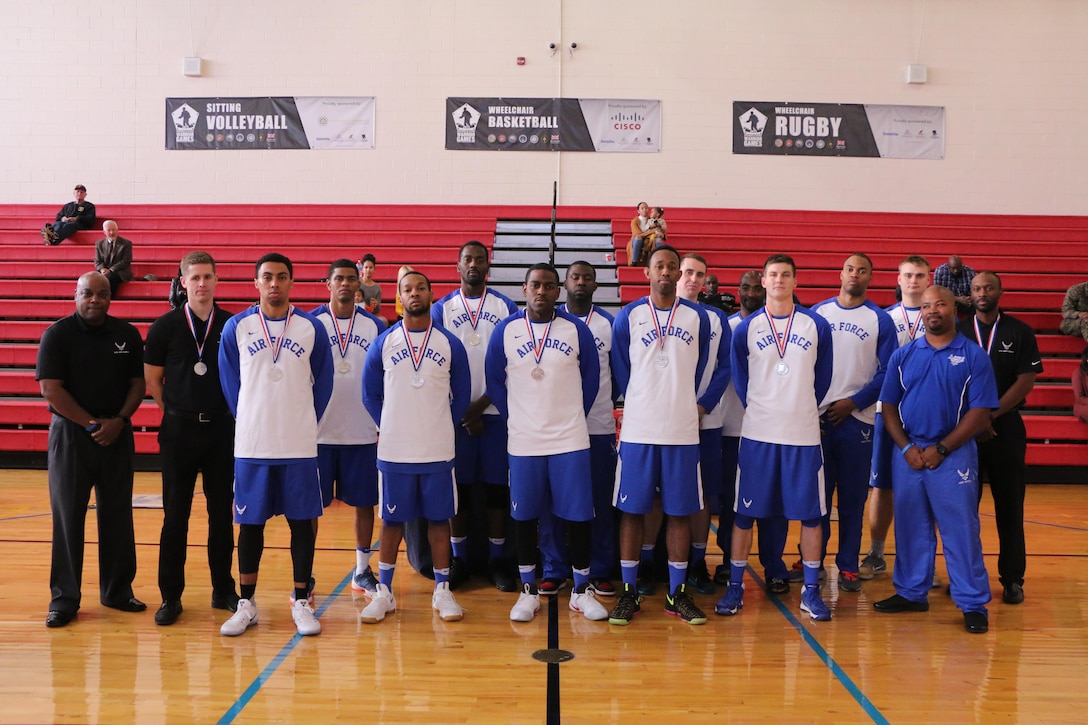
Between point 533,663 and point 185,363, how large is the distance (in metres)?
2.37

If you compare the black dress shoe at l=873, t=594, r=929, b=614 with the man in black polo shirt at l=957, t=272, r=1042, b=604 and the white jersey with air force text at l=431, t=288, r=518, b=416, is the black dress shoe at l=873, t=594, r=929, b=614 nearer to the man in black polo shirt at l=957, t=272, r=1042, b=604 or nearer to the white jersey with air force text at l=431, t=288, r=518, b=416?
the man in black polo shirt at l=957, t=272, r=1042, b=604

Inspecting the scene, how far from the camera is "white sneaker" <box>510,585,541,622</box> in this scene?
14.7 feet

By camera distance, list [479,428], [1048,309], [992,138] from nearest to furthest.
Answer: [479,428] → [1048,309] → [992,138]

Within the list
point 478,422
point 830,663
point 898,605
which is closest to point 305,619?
point 478,422

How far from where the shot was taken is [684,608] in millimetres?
4547

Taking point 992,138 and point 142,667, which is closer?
point 142,667

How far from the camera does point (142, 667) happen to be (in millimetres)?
3854

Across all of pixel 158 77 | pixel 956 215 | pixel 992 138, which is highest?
pixel 158 77

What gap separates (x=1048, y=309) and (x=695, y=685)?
32.0 ft

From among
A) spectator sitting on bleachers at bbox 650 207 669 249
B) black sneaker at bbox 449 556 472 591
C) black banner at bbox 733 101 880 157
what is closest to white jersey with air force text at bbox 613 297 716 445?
black sneaker at bbox 449 556 472 591

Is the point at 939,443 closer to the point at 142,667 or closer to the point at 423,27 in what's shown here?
the point at 142,667

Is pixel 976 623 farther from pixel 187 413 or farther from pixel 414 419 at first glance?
pixel 187 413

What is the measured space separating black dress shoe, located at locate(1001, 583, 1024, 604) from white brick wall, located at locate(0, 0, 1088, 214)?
30.3 ft

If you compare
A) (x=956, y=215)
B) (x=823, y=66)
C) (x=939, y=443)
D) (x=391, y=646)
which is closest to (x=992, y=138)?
(x=956, y=215)
